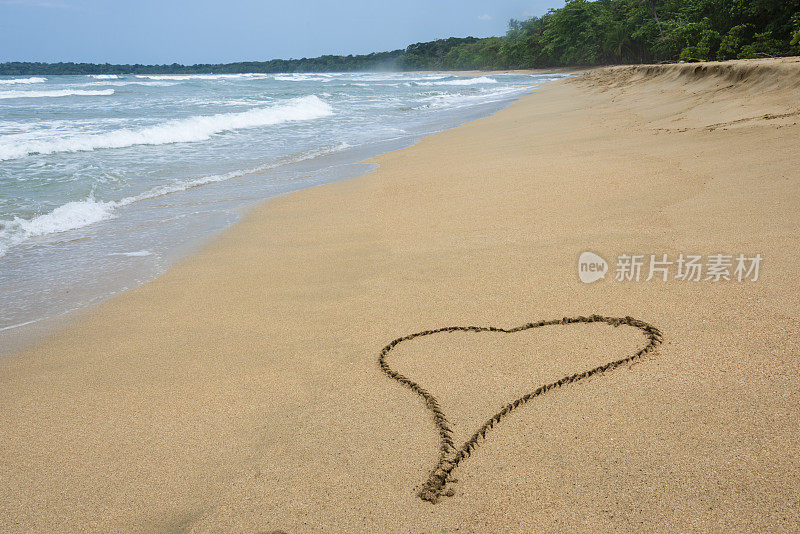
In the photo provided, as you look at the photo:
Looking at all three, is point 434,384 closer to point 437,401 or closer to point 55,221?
point 437,401

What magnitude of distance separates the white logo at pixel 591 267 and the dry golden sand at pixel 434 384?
0.28 ft

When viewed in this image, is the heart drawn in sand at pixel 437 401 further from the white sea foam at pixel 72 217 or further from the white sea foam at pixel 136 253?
the white sea foam at pixel 72 217

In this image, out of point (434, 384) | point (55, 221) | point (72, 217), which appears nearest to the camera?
point (434, 384)

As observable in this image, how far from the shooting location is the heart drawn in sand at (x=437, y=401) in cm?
171

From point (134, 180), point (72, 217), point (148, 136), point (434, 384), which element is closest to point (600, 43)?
point (148, 136)

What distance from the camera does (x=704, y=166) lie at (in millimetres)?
4844

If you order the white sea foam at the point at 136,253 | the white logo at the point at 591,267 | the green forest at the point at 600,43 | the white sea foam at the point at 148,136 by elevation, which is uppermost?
the green forest at the point at 600,43

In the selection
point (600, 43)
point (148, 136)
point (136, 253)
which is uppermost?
point (600, 43)

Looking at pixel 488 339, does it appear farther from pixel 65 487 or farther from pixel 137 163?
pixel 137 163

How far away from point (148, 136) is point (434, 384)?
1149 cm

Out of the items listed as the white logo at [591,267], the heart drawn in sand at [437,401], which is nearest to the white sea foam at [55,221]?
the heart drawn in sand at [437,401]

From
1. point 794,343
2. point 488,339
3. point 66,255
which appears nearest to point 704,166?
point 794,343

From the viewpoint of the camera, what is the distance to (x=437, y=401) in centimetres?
212

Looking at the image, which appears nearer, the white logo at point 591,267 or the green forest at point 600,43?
the white logo at point 591,267
